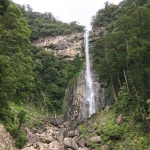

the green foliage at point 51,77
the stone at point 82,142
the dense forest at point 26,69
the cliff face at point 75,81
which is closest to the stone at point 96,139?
the stone at point 82,142

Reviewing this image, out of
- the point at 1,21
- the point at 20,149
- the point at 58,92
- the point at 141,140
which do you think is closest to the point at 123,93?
the point at 141,140

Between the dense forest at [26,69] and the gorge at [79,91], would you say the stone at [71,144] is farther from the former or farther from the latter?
the dense forest at [26,69]

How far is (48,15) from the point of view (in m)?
74.6

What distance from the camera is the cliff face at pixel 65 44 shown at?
47844 millimetres

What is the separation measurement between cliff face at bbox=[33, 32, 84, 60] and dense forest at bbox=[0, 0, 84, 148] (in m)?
1.74

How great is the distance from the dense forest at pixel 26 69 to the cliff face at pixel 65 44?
1.74 m

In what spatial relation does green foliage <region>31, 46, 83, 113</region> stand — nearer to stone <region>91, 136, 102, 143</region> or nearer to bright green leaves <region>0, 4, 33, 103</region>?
stone <region>91, 136, 102, 143</region>

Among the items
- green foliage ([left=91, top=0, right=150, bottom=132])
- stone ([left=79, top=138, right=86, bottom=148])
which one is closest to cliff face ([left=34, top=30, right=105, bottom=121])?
green foliage ([left=91, top=0, right=150, bottom=132])

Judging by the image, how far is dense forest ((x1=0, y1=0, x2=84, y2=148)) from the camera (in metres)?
11.0

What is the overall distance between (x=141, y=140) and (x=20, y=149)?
26.9 feet

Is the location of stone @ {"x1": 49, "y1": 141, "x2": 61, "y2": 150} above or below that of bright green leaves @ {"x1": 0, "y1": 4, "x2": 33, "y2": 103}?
below

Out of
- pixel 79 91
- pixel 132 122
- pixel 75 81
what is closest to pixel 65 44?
pixel 75 81

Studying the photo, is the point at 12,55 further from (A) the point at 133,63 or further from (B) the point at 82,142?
(A) the point at 133,63

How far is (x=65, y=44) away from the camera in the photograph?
50.0m
